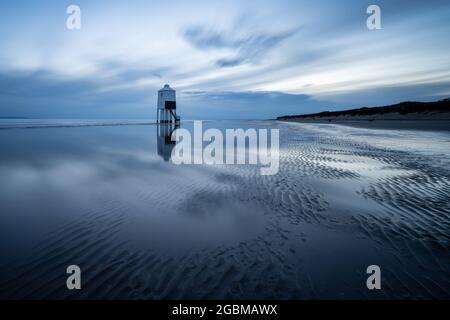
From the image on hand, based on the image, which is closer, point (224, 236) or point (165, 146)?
point (224, 236)

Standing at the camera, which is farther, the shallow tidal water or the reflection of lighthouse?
the reflection of lighthouse

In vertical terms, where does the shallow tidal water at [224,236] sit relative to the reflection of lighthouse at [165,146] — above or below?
below

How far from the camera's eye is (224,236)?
4.45 m

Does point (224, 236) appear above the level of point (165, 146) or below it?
below

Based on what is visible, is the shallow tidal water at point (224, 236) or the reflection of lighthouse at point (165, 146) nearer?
the shallow tidal water at point (224, 236)

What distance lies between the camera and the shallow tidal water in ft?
10.2

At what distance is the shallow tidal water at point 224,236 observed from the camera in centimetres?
311

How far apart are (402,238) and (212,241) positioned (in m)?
3.47

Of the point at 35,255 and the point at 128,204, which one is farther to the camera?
the point at 128,204
